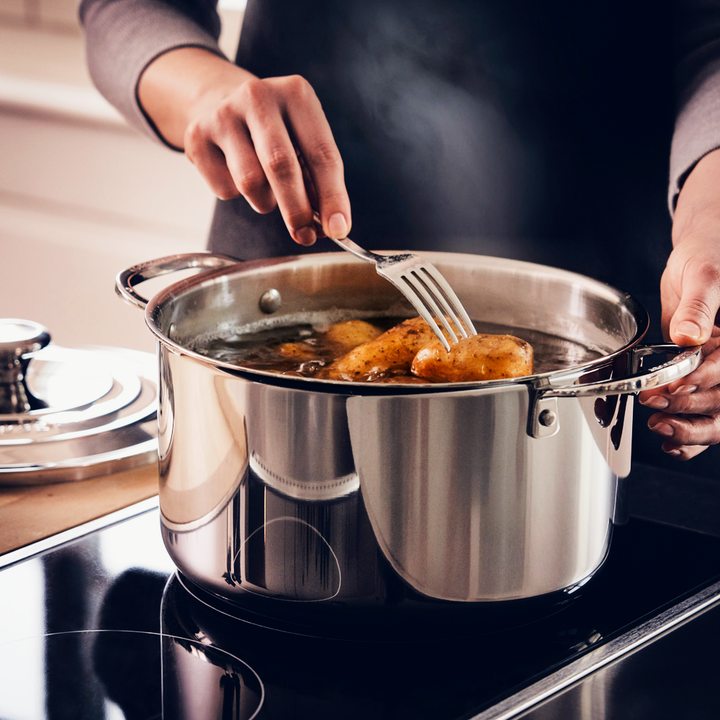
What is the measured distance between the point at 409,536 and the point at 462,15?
2.90 ft

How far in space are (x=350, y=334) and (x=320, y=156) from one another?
179mm

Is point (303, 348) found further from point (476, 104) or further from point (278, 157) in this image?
point (476, 104)

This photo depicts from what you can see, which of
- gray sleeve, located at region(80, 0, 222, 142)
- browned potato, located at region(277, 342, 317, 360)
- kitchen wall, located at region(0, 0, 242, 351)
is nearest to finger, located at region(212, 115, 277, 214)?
browned potato, located at region(277, 342, 317, 360)

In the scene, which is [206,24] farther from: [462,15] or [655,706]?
[655,706]

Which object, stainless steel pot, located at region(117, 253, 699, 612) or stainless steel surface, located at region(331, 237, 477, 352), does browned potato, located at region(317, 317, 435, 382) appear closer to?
stainless steel surface, located at region(331, 237, 477, 352)

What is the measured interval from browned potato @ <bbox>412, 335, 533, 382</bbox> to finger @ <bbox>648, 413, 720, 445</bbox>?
0.11 metres

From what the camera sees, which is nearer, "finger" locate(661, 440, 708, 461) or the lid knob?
"finger" locate(661, 440, 708, 461)

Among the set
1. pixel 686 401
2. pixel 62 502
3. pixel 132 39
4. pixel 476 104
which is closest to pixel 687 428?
pixel 686 401

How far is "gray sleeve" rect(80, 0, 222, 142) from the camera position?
3.45ft

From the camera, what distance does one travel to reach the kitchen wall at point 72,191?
286 cm

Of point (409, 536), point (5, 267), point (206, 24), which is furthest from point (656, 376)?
point (5, 267)

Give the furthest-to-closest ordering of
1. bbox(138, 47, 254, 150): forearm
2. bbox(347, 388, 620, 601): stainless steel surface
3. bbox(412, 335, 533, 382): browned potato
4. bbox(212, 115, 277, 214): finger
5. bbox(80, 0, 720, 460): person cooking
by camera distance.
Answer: bbox(80, 0, 720, 460): person cooking < bbox(138, 47, 254, 150): forearm < bbox(212, 115, 277, 214): finger < bbox(412, 335, 533, 382): browned potato < bbox(347, 388, 620, 601): stainless steel surface

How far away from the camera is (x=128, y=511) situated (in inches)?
28.7

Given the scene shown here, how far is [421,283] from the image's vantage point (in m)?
0.71
